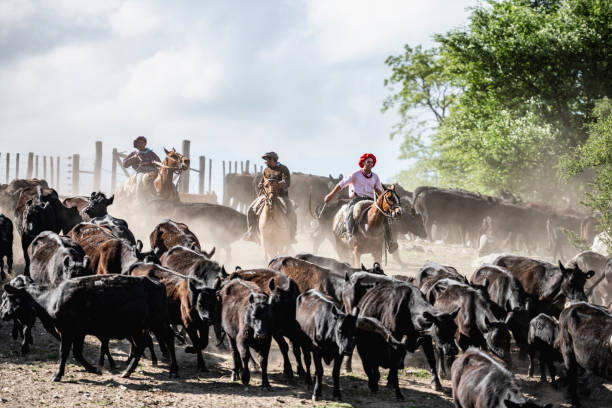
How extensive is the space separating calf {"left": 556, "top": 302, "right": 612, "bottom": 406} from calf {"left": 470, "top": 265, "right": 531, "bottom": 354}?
43.7 inches

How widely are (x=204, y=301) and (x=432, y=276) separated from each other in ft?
13.3

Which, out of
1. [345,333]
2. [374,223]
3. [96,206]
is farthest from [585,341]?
[96,206]

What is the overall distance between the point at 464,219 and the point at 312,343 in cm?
2356

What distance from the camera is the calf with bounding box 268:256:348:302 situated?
951cm

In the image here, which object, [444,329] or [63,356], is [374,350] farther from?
[63,356]

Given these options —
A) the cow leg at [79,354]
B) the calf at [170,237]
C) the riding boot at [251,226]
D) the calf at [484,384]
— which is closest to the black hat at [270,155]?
the riding boot at [251,226]

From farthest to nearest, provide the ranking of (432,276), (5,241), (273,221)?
(273,221) → (5,241) → (432,276)

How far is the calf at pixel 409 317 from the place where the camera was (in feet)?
24.8

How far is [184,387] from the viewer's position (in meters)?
7.48

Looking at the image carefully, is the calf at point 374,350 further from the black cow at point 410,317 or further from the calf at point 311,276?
the calf at point 311,276

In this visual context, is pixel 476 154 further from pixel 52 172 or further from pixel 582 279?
pixel 52 172

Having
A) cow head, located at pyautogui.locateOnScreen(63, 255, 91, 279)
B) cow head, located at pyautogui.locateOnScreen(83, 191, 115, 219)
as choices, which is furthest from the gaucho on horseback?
cow head, located at pyautogui.locateOnScreen(63, 255, 91, 279)

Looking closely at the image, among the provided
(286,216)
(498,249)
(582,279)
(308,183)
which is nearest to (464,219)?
(498,249)

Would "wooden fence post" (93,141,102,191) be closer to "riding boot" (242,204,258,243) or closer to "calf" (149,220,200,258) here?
"riding boot" (242,204,258,243)
